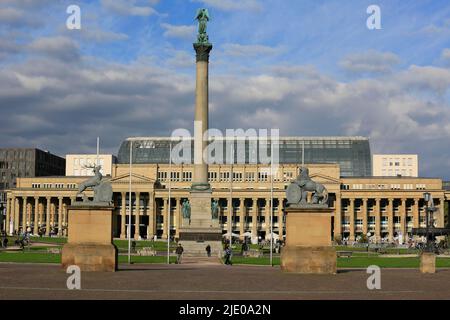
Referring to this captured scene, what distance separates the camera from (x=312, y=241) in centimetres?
4216

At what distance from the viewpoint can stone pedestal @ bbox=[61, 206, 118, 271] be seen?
42812 millimetres

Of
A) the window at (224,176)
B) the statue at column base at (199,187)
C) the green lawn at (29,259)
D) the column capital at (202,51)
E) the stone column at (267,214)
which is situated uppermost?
the column capital at (202,51)

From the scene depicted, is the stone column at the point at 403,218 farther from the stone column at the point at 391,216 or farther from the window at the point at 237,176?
the window at the point at 237,176

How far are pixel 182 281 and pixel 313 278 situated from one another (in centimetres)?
742

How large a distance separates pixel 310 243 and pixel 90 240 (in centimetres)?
1380

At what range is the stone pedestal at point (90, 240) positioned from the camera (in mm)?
42812

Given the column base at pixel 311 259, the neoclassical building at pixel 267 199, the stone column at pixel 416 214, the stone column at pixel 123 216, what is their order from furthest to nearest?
the stone column at pixel 416 214 < the neoclassical building at pixel 267 199 < the stone column at pixel 123 216 < the column base at pixel 311 259

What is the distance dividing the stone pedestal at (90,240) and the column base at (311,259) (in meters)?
11.3

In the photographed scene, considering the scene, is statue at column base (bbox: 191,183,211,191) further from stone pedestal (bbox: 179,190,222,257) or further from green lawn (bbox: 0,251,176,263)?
green lawn (bbox: 0,251,176,263)

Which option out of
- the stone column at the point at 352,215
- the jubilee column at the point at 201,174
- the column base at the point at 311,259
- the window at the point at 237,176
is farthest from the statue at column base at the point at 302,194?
the window at the point at 237,176

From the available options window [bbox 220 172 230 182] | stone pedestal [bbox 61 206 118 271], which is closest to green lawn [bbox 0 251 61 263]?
stone pedestal [bbox 61 206 118 271]

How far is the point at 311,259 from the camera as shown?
4191 cm

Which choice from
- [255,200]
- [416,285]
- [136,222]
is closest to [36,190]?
[136,222]
